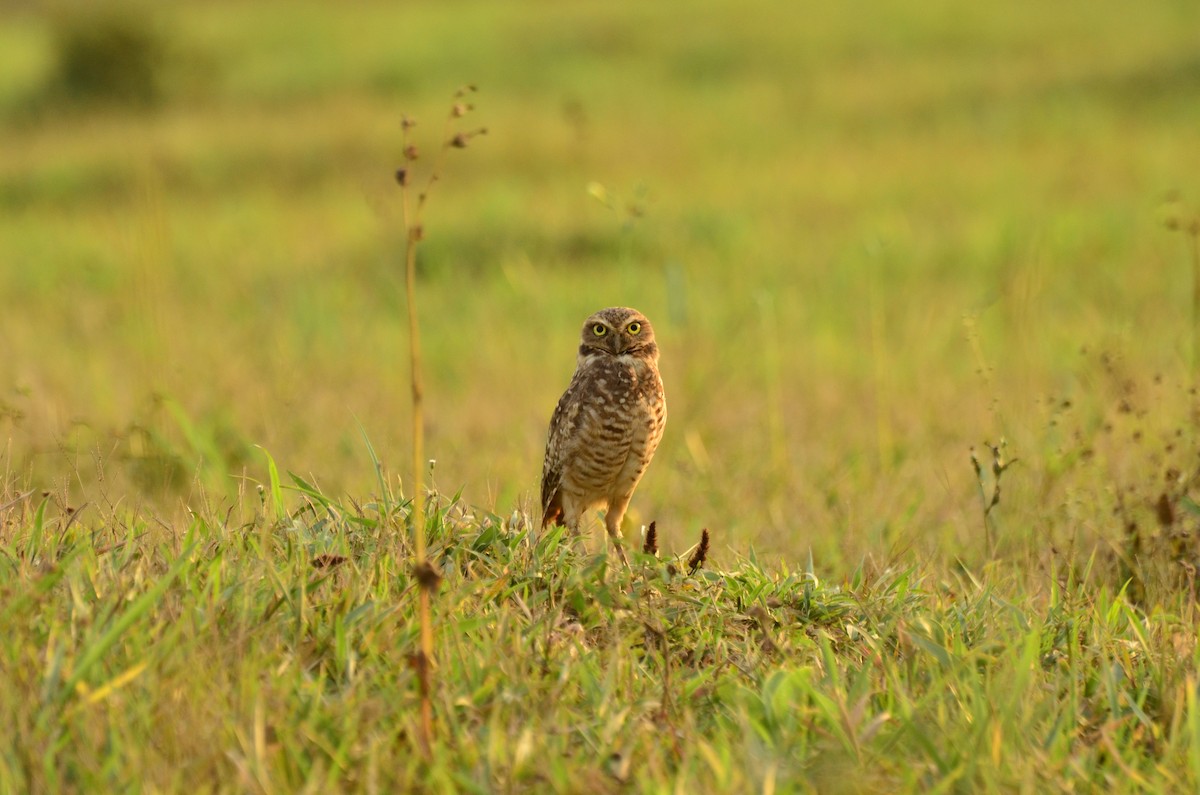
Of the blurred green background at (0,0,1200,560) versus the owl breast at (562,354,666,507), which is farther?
the blurred green background at (0,0,1200,560)

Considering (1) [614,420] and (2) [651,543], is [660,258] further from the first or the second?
(2) [651,543]

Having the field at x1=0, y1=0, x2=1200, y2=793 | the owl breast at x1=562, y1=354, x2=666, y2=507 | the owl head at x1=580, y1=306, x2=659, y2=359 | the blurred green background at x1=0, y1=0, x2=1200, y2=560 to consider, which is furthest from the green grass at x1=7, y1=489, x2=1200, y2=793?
the owl head at x1=580, y1=306, x2=659, y2=359

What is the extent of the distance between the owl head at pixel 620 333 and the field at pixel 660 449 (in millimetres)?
370

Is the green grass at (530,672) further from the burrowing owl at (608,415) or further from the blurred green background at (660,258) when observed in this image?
the burrowing owl at (608,415)

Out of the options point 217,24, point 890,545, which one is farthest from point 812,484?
point 217,24

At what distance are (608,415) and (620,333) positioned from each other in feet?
0.90

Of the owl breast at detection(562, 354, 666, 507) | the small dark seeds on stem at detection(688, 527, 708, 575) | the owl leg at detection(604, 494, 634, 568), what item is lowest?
the owl leg at detection(604, 494, 634, 568)

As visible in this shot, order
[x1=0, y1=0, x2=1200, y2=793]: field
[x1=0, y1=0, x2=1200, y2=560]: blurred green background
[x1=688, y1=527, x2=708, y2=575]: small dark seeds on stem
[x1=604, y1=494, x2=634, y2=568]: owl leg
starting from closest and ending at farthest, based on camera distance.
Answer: [x1=0, y1=0, x2=1200, y2=793]: field → [x1=688, y1=527, x2=708, y2=575]: small dark seeds on stem → [x1=604, y1=494, x2=634, y2=568]: owl leg → [x1=0, y1=0, x2=1200, y2=560]: blurred green background

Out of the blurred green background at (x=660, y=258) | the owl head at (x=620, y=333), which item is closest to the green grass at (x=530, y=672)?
the blurred green background at (x=660, y=258)

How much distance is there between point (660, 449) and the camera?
5.67 meters

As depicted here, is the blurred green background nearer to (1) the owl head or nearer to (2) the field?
(2) the field

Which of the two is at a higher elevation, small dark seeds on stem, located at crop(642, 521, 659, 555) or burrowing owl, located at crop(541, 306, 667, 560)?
burrowing owl, located at crop(541, 306, 667, 560)

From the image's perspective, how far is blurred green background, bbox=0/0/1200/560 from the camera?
517 centimetres

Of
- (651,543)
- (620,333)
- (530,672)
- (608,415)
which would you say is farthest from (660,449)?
(530,672)
